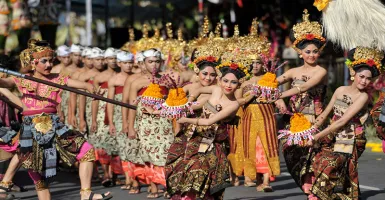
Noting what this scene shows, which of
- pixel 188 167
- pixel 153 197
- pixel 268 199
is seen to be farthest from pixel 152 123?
pixel 188 167

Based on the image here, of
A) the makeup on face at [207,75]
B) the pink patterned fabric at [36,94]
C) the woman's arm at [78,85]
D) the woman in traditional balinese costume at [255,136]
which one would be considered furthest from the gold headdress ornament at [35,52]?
the woman in traditional balinese costume at [255,136]

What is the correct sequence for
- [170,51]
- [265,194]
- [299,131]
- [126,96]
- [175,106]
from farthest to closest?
[170,51]
[126,96]
[265,194]
[175,106]
[299,131]

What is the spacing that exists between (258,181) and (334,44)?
91.3 inches

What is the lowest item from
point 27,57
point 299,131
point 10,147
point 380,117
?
point 10,147

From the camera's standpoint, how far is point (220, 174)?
11234mm

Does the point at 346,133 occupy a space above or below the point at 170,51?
below

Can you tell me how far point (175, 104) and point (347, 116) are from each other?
1721 mm

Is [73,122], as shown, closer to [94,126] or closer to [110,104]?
[94,126]

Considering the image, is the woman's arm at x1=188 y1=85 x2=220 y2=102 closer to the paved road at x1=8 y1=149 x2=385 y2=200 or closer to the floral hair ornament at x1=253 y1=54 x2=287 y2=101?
the floral hair ornament at x1=253 y1=54 x2=287 y2=101

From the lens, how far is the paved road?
45.0 feet

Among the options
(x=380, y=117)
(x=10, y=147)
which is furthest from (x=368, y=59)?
(x=10, y=147)

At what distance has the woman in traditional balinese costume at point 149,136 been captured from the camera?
1396 centimetres

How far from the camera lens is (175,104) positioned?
11117 millimetres

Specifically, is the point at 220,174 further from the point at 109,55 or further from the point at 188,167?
the point at 109,55
